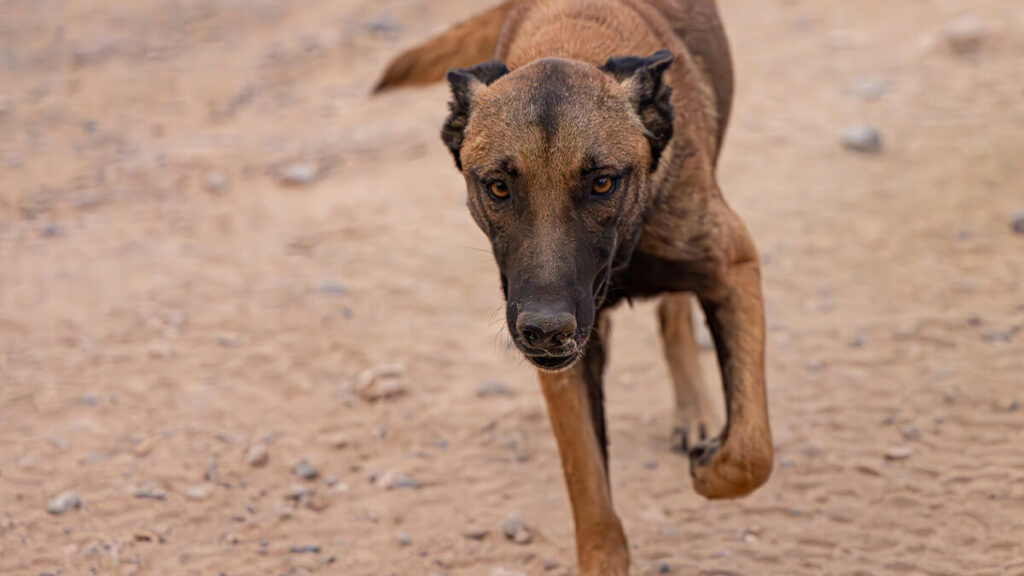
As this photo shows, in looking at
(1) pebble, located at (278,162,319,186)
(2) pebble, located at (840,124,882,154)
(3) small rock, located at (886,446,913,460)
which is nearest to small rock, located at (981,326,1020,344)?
(3) small rock, located at (886,446,913,460)

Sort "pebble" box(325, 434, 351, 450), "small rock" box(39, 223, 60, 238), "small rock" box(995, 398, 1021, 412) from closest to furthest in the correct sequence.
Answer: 1. "small rock" box(995, 398, 1021, 412)
2. "pebble" box(325, 434, 351, 450)
3. "small rock" box(39, 223, 60, 238)

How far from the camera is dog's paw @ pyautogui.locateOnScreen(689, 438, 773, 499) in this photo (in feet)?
13.0

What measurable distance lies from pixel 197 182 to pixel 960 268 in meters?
5.18

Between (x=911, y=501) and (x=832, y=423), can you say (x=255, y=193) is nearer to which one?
(x=832, y=423)

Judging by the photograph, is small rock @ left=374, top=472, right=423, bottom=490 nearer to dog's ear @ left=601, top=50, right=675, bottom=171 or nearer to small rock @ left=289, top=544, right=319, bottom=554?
small rock @ left=289, top=544, right=319, bottom=554

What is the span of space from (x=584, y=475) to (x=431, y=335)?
231 cm

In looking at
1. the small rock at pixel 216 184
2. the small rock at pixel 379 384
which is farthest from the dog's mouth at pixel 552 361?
the small rock at pixel 216 184

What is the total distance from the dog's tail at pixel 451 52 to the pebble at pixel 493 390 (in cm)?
150

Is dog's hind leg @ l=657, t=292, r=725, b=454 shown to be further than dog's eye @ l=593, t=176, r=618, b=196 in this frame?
Yes

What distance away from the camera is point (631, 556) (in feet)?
14.7

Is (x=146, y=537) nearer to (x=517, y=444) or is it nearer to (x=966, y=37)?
(x=517, y=444)

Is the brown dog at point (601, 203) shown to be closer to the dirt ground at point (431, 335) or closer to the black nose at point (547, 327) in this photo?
the black nose at point (547, 327)

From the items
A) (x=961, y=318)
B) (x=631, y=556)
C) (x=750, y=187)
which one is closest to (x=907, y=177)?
(x=750, y=187)

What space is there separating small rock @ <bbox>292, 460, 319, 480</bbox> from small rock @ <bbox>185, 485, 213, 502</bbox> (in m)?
0.37
